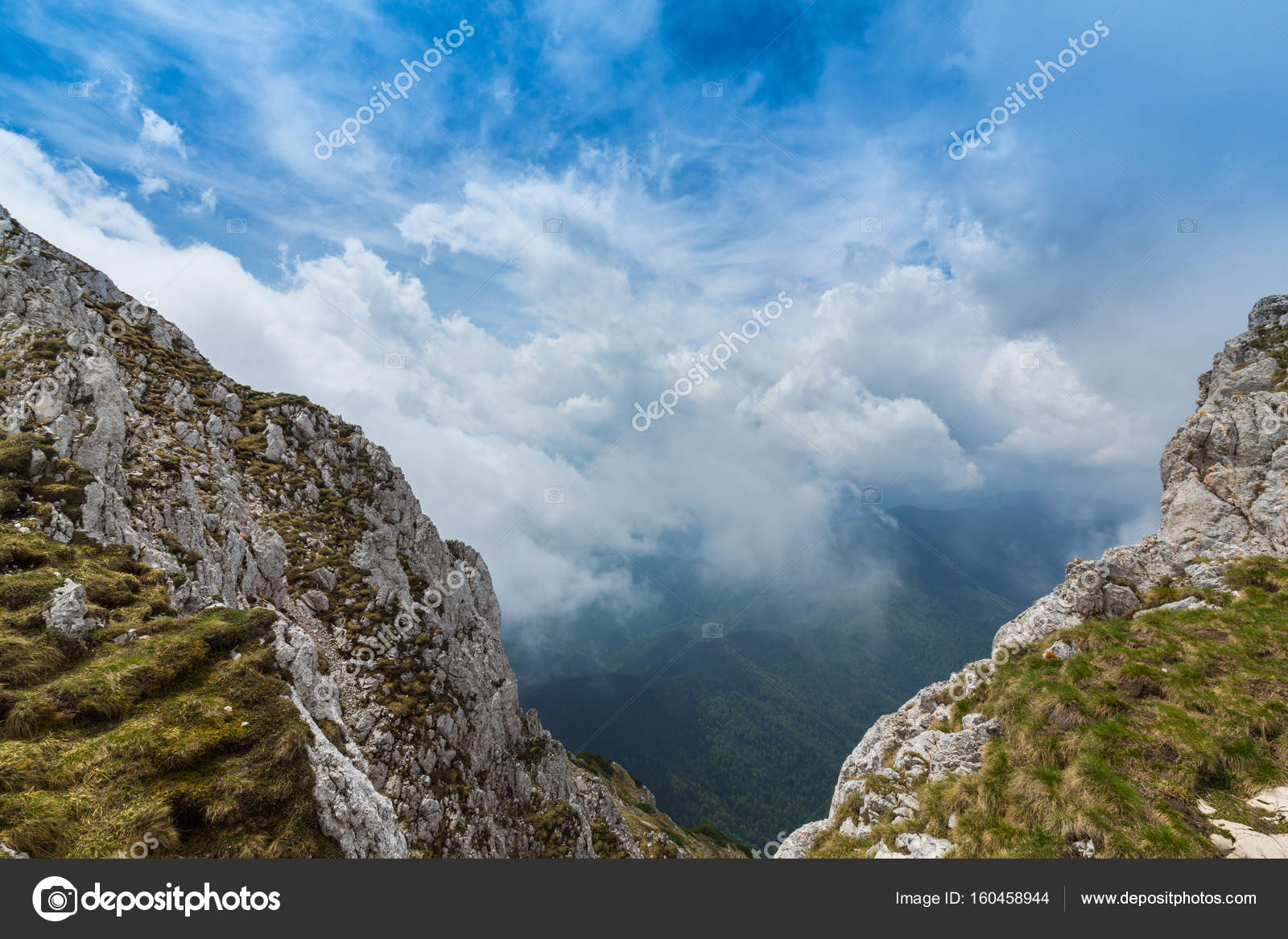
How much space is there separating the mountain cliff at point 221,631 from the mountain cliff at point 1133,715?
16.6 meters

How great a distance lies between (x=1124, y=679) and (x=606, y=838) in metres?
48.7

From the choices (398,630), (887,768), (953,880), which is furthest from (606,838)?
(953,880)

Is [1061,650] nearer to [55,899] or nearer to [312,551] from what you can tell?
[55,899]

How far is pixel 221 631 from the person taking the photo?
1338 cm

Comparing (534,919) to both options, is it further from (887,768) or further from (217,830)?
(887,768)

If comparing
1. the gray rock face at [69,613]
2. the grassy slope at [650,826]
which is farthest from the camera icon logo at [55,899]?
the grassy slope at [650,826]

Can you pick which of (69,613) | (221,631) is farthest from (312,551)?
(221,631)

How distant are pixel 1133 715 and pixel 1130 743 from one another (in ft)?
5.29

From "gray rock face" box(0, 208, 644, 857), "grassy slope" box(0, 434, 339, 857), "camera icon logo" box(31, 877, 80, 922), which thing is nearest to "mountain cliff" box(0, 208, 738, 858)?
"grassy slope" box(0, 434, 339, 857)

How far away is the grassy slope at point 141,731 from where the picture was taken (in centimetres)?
790

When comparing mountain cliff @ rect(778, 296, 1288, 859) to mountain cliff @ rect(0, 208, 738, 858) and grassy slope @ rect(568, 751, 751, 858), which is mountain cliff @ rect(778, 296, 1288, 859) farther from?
grassy slope @ rect(568, 751, 751, 858)

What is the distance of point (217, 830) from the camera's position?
8.59m

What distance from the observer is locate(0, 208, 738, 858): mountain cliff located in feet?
29.9

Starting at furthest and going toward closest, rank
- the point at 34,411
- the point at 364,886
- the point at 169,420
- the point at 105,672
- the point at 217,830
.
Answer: the point at 169,420
the point at 34,411
the point at 105,672
the point at 217,830
the point at 364,886
